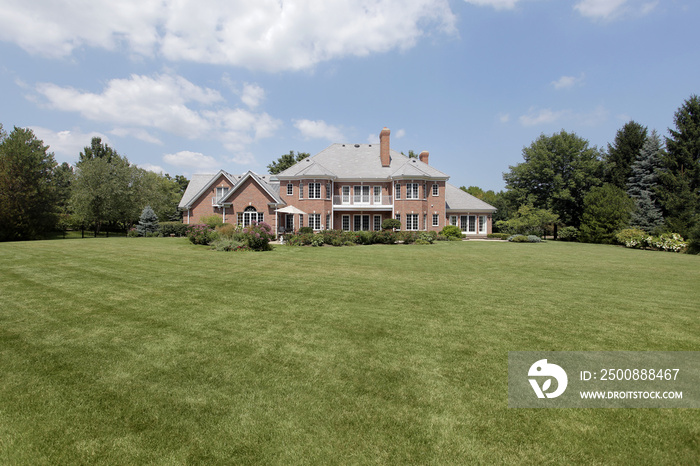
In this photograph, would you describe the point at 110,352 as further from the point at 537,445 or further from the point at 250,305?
the point at 537,445

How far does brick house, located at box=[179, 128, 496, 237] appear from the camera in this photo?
34.4 meters

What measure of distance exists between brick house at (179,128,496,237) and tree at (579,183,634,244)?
9929 mm

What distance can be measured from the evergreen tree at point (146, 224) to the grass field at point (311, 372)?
32.3 metres

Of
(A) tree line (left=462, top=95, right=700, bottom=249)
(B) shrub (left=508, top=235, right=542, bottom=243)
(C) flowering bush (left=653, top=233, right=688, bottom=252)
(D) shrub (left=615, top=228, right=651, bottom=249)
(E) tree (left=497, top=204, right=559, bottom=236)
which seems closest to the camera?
(C) flowering bush (left=653, top=233, right=688, bottom=252)

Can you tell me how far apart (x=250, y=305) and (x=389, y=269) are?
666 cm

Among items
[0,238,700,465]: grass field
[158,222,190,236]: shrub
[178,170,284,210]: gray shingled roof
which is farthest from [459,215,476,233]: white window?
[158,222,190,236]: shrub

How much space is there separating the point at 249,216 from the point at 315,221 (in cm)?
696

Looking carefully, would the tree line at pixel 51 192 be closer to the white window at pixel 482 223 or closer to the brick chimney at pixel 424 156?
the brick chimney at pixel 424 156

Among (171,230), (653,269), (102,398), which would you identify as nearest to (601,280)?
Answer: (653,269)

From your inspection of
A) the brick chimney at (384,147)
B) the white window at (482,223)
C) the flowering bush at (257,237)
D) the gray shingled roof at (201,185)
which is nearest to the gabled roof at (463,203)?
the white window at (482,223)

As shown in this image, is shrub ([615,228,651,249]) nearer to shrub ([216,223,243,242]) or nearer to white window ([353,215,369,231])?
white window ([353,215,369,231])

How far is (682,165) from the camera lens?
3033cm

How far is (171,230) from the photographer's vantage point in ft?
127

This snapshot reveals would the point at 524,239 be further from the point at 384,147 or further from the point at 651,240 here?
the point at 384,147
